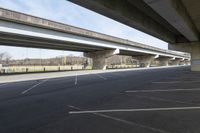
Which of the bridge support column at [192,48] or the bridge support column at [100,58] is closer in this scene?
the bridge support column at [192,48]

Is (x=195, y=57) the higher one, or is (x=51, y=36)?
(x=51, y=36)

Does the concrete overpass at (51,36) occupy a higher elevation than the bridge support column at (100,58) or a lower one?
higher

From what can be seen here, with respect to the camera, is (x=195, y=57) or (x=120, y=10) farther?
(x=195, y=57)

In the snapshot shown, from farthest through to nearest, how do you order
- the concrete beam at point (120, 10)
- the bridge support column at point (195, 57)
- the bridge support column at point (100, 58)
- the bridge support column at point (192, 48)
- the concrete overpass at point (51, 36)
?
1. the bridge support column at point (100, 58)
2. the bridge support column at point (195, 57)
3. the bridge support column at point (192, 48)
4. the concrete overpass at point (51, 36)
5. the concrete beam at point (120, 10)

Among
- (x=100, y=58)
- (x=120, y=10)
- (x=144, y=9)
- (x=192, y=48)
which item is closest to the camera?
(x=120, y=10)

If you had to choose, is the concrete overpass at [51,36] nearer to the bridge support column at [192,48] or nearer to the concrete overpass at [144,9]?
the concrete overpass at [144,9]

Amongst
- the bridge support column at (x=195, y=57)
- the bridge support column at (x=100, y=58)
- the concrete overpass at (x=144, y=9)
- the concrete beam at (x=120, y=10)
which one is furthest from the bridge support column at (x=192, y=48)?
the bridge support column at (x=100, y=58)

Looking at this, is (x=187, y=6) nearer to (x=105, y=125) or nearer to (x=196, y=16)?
(x=196, y=16)

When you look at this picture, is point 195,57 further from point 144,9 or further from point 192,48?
point 144,9

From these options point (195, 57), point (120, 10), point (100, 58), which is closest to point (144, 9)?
point (120, 10)

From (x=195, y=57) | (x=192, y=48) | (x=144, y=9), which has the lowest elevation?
(x=195, y=57)

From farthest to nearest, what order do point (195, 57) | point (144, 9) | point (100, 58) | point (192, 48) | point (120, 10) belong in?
point (100, 58), point (195, 57), point (192, 48), point (144, 9), point (120, 10)

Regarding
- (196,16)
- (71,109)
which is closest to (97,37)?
(196,16)

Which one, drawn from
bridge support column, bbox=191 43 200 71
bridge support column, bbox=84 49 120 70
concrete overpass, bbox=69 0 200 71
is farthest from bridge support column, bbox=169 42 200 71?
bridge support column, bbox=84 49 120 70
